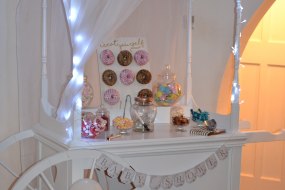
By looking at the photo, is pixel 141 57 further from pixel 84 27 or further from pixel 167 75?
pixel 84 27

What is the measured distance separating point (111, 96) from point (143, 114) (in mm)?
203

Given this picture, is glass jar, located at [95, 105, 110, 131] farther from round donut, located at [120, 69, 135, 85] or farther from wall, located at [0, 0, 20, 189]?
wall, located at [0, 0, 20, 189]

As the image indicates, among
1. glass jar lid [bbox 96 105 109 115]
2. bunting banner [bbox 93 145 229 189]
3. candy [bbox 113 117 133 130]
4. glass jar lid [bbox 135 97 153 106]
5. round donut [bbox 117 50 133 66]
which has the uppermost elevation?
round donut [bbox 117 50 133 66]

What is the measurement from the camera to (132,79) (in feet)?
7.88

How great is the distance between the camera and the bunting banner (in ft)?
6.23

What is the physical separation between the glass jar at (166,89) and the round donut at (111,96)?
228mm

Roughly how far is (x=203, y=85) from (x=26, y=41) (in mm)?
1164

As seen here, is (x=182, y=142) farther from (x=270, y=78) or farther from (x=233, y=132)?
(x=270, y=78)

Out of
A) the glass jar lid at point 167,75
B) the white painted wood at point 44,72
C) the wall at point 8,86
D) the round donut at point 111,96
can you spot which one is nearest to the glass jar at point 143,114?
the round donut at point 111,96

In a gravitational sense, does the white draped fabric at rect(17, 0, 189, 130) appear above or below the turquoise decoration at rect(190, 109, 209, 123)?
above

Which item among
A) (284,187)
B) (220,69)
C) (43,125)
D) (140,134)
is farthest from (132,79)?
(284,187)

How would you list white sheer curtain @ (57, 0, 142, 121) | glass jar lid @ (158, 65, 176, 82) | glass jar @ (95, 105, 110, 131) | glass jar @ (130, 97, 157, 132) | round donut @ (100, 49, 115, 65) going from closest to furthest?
white sheer curtain @ (57, 0, 142, 121)
glass jar @ (95, 105, 110, 131)
glass jar @ (130, 97, 157, 132)
round donut @ (100, 49, 115, 65)
glass jar lid @ (158, 65, 176, 82)

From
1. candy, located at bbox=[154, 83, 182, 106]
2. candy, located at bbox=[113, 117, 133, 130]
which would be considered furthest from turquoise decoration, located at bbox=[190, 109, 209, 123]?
candy, located at bbox=[113, 117, 133, 130]

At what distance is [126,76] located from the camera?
7.81 feet
